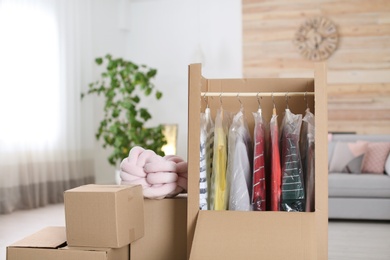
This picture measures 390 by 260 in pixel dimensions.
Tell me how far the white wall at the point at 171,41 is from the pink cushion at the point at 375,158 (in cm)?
218

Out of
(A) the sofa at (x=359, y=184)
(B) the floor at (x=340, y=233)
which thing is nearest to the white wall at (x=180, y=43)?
(A) the sofa at (x=359, y=184)


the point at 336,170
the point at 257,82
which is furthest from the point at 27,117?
the point at 257,82

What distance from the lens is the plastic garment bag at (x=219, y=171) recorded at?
2.60 meters

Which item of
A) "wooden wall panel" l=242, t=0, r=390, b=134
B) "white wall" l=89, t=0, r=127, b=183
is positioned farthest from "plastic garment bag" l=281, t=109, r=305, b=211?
"white wall" l=89, t=0, r=127, b=183

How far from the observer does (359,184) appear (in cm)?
494

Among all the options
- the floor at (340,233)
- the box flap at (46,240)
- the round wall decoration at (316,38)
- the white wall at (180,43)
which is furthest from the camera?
the white wall at (180,43)

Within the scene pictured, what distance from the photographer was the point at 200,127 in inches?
102

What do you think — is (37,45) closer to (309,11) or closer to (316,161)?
(309,11)

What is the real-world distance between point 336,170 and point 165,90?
116 inches

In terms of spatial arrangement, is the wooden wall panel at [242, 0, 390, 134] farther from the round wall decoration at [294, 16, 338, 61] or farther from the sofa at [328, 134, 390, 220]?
the sofa at [328, 134, 390, 220]

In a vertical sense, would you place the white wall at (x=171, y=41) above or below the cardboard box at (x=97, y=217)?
above

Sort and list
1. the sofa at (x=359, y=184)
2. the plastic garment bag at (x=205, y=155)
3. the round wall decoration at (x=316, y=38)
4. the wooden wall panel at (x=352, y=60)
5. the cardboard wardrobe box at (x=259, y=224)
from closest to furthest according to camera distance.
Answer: the cardboard wardrobe box at (x=259, y=224)
the plastic garment bag at (x=205, y=155)
the sofa at (x=359, y=184)
the wooden wall panel at (x=352, y=60)
the round wall decoration at (x=316, y=38)

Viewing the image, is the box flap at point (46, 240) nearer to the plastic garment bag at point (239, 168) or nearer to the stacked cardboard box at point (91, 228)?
the stacked cardboard box at point (91, 228)

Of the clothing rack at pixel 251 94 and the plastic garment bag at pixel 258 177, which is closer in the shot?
the plastic garment bag at pixel 258 177
